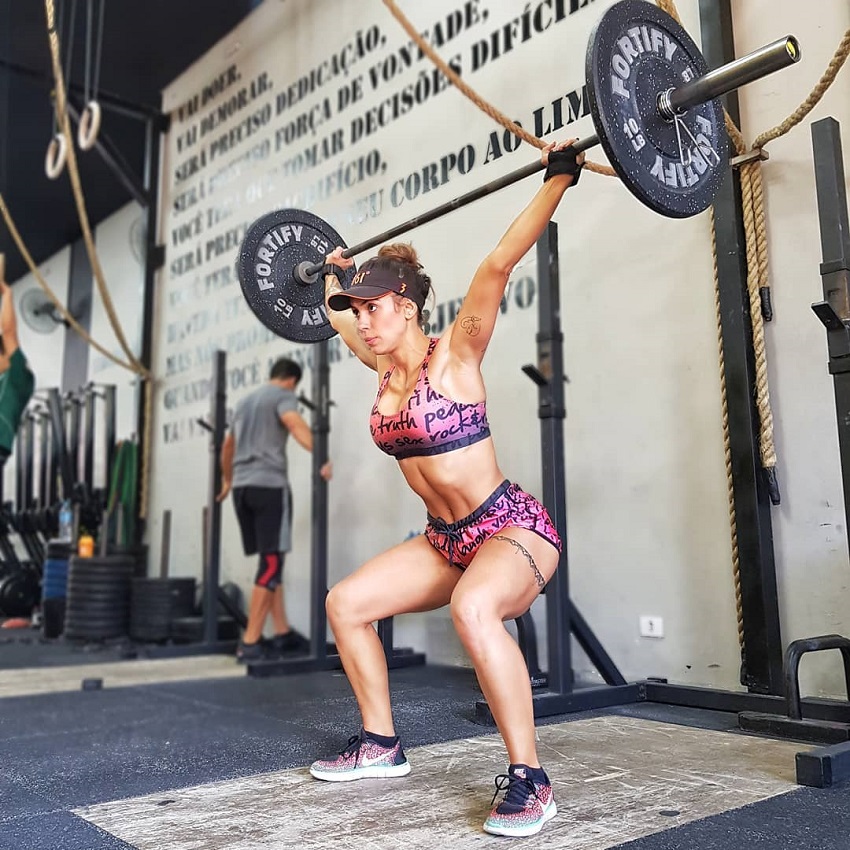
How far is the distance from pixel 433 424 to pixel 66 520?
5.13 m

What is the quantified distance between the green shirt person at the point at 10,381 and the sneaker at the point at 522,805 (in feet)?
14.2

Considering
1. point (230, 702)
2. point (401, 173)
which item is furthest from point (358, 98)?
point (230, 702)

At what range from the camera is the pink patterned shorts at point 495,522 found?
5.37 feet

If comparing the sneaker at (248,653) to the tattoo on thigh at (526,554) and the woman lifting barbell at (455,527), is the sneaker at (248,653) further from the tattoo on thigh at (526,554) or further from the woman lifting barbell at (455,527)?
the tattoo on thigh at (526,554)

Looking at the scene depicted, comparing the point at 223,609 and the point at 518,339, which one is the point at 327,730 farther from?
the point at 223,609

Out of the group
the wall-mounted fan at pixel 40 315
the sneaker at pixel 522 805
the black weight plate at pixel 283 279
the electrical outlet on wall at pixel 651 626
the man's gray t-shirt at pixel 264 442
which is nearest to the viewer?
the sneaker at pixel 522 805

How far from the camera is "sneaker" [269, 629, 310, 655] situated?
4.10 m

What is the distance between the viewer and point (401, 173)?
3637 millimetres

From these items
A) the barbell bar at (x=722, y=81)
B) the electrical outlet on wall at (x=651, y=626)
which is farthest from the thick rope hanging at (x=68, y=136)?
the electrical outlet on wall at (x=651, y=626)

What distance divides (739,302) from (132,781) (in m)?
2.03

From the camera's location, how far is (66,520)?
19.9 ft

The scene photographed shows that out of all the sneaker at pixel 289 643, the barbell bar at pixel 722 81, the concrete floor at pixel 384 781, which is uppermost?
the barbell bar at pixel 722 81

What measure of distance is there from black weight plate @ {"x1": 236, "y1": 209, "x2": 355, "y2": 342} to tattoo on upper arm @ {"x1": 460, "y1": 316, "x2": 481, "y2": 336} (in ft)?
2.58

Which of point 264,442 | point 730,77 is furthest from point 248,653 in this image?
point 730,77
